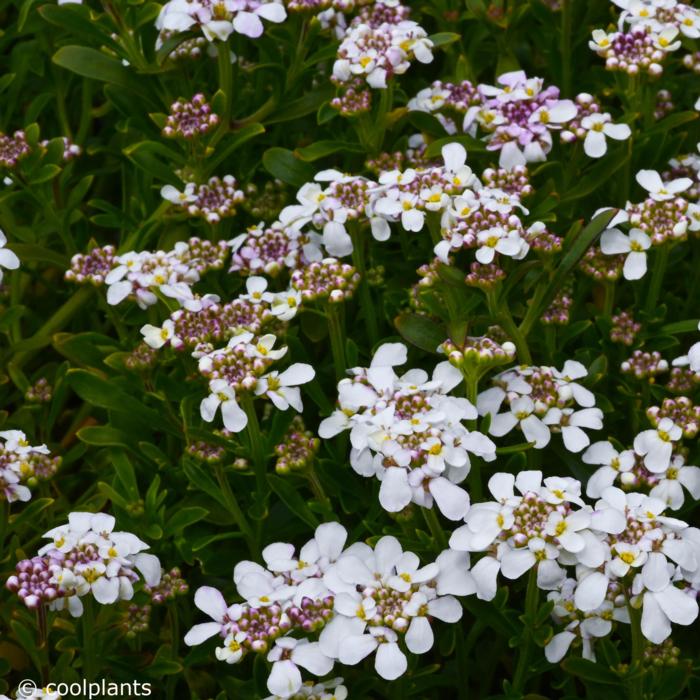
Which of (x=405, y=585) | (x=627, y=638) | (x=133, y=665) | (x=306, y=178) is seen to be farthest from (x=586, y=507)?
(x=306, y=178)

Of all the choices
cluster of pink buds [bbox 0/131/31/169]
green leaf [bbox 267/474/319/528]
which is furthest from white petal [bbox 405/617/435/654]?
cluster of pink buds [bbox 0/131/31/169]

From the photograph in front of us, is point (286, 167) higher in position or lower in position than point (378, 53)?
lower

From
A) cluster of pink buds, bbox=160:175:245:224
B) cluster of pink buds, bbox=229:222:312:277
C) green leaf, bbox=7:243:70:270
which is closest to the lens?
cluster of pink buds, bbox=229:222:312:277

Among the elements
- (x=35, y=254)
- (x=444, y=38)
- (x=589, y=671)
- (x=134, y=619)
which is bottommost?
(x=134, y=619)

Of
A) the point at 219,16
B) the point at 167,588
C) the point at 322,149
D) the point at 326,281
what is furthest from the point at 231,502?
the point at 219,16

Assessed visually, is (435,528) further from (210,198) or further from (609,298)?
(210,198)

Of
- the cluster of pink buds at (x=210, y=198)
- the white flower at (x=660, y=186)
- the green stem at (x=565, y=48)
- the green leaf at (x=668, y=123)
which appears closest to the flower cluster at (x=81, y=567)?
the cluster of pink buds at (x=210, y=198)

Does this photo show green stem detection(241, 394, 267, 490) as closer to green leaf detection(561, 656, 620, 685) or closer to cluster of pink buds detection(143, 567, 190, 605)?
cluster of pink buds detection(143, 567, 190, 605)

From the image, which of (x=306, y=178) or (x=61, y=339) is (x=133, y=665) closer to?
(x=61, y=339)
